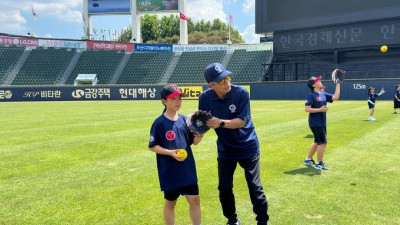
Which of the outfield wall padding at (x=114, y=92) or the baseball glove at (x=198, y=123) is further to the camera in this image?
the outfield wall padding at (x=114, y=92)

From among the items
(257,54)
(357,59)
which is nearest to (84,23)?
(257,54)

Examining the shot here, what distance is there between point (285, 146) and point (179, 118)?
22.7 feet

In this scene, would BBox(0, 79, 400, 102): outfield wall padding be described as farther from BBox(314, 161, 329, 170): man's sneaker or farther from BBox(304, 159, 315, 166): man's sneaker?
BBox(314, 161, 329, 170): man's sneaker

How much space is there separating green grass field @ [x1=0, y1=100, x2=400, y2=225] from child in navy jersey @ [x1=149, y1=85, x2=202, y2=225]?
0.97m

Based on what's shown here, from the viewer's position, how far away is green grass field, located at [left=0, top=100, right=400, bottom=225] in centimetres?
514

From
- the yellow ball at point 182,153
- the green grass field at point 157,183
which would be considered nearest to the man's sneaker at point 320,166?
the green grass field at point 157,183

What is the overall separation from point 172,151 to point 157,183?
3.02 metres

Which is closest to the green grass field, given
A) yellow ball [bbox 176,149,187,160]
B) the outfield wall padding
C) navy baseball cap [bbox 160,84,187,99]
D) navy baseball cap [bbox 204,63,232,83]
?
yellow ball [bbox 176,149,187,160]

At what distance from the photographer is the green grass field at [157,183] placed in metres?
5.14

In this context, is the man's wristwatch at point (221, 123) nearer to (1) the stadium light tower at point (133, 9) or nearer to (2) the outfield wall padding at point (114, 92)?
(2) the outfield wall padding at point (114, 92)

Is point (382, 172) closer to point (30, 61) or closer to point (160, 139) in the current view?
point (160, 139)

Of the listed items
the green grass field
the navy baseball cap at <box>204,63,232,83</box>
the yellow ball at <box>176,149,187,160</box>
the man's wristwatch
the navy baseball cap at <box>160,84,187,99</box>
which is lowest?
the green grass field

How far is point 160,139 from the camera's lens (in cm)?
408

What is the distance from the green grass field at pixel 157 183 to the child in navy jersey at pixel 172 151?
971 millimetres
